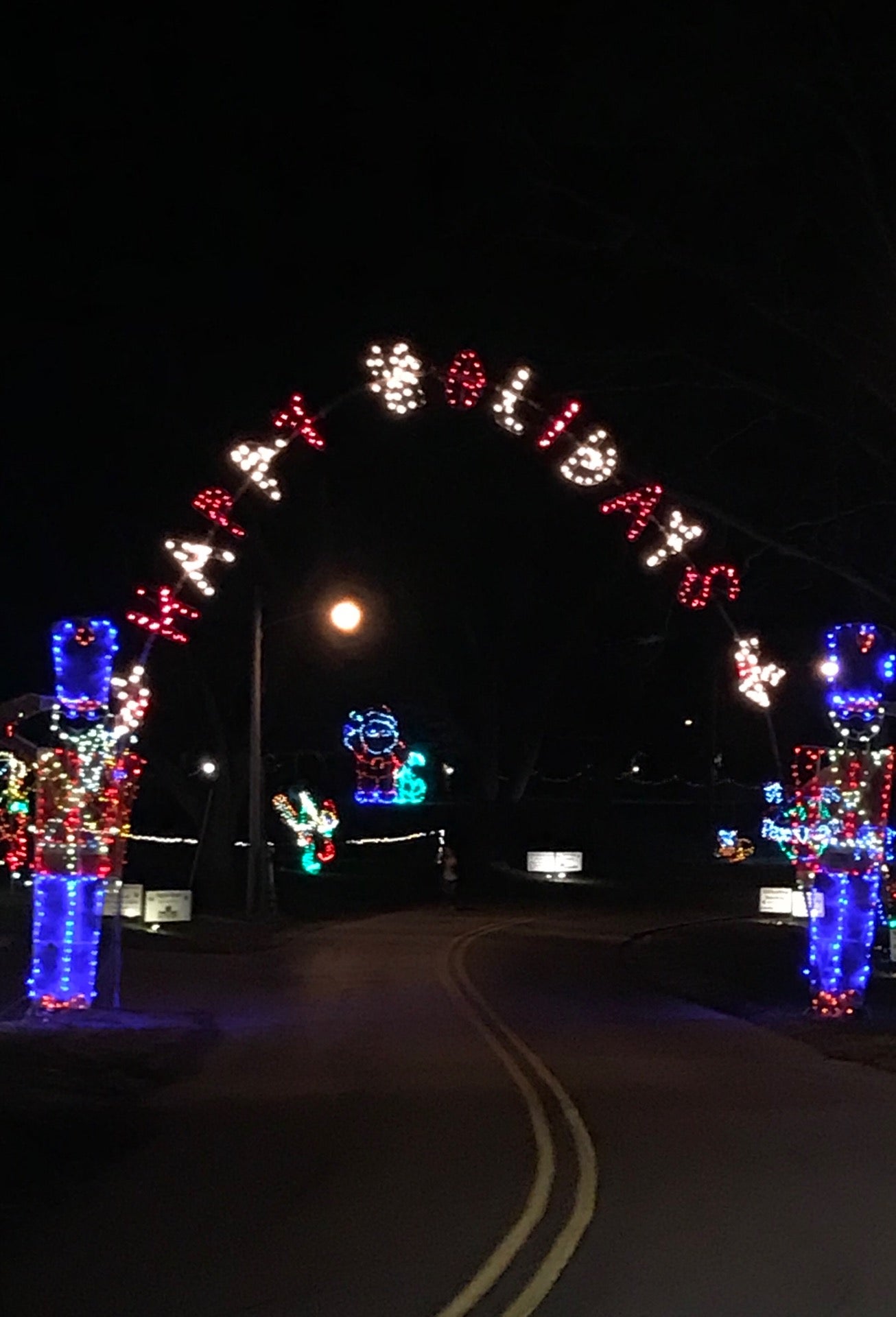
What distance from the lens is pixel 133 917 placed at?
33.6m

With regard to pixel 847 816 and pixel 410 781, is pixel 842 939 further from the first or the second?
pixel 410 781

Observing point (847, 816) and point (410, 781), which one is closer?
point (847, 816)

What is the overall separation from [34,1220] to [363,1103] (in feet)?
14.3

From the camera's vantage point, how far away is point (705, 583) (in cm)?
1981

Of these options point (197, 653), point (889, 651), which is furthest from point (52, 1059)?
point (197, 653)

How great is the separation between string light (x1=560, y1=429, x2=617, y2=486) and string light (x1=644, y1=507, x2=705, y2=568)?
96 cm

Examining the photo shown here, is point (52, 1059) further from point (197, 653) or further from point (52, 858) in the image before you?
point (197, 653)

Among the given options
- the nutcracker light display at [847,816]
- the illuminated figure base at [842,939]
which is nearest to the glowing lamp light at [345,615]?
the nutcracker light display at [847,816]

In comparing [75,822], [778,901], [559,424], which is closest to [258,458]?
[559,424]

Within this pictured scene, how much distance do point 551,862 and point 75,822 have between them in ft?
129

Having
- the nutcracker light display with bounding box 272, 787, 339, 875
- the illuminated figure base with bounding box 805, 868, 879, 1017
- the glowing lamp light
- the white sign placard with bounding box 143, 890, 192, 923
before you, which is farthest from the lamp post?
the nutcracker light display with bounding box 272, 787, 339, 875

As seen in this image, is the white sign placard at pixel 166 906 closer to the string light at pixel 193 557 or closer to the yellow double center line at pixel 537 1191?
the string light at pixel 193 557

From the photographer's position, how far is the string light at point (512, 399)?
1772 cm

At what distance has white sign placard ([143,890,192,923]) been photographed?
32.3m
